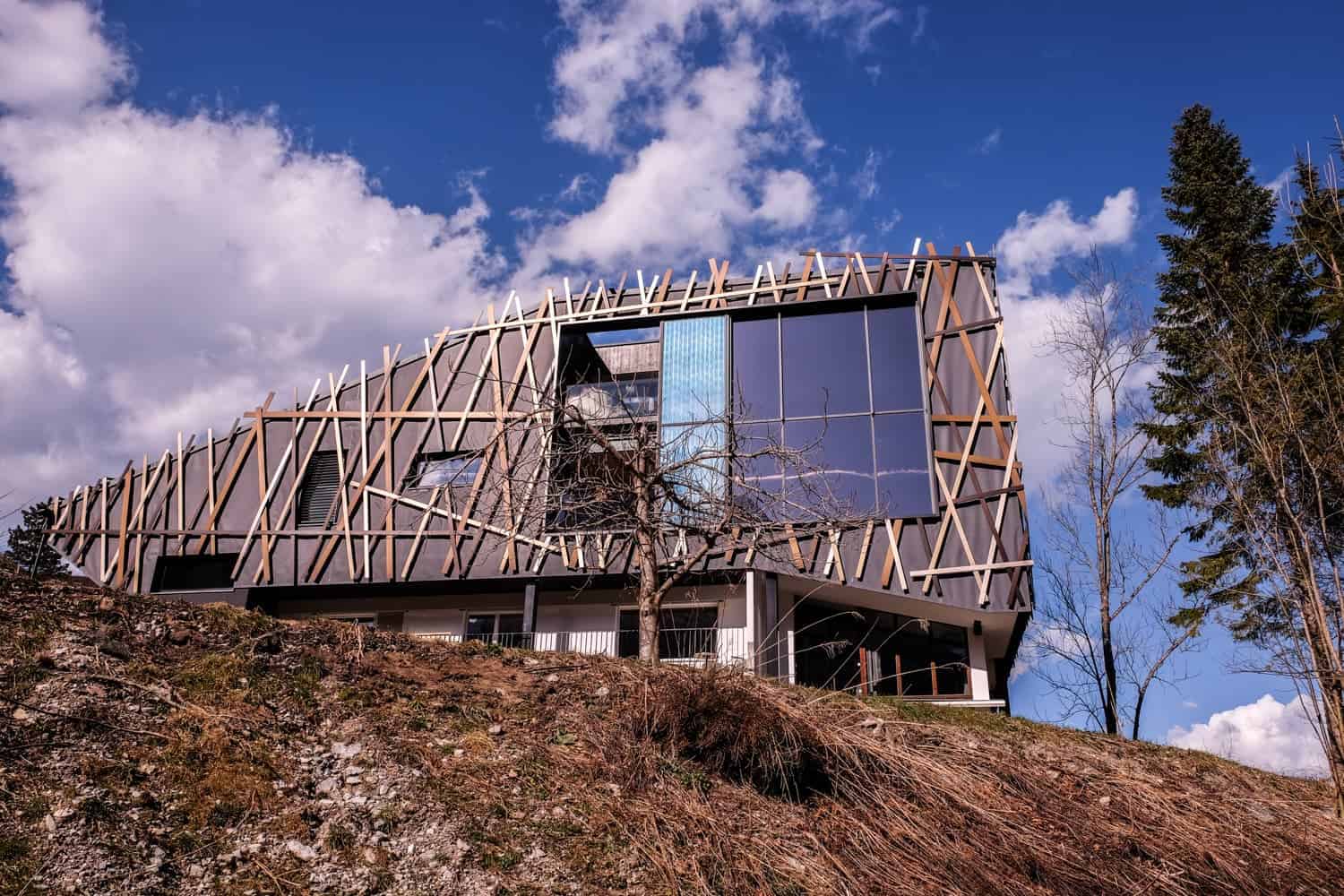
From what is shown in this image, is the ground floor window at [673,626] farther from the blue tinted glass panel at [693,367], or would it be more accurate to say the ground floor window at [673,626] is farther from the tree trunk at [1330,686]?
the tree trunk at [1330,686]

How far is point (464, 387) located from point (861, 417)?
28.3 ft

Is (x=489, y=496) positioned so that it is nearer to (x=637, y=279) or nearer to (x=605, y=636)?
(x=605, y=636)

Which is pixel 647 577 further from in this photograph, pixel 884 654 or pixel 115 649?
pixel 884 654

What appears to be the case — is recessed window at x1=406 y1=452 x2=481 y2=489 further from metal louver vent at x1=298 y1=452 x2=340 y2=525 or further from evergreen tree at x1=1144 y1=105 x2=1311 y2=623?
evergreen tree at x1=1144 y1=105 x2=1311 y2=623

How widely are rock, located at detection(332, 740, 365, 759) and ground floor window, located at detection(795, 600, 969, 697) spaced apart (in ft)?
40.3

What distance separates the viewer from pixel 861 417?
19266mm

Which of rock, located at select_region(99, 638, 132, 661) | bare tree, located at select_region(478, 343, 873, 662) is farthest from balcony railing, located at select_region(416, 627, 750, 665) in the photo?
rock, located at select_region(99, 638, 132, 661)

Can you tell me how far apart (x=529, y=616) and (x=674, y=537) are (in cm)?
461

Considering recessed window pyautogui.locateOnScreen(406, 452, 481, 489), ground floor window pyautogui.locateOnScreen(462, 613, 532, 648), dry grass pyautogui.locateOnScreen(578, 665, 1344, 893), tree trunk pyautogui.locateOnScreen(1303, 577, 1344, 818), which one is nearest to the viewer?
dry grass pyautogui.locateOnScreen(578, 665, 1344, 893)

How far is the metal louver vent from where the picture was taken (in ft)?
72.3

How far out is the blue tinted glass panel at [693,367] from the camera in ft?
66.6

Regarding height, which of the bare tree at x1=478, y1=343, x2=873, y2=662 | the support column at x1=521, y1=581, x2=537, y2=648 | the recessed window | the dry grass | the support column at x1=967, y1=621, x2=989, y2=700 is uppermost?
the recessed window

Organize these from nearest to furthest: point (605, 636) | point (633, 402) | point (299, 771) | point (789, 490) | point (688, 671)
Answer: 1. point (299, 771)
2. point (688, 671)
3. point (789, 490)
4. point (605, 636)
5. point (633, 402)

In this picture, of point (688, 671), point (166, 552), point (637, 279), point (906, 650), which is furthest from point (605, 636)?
point (688, 671)
